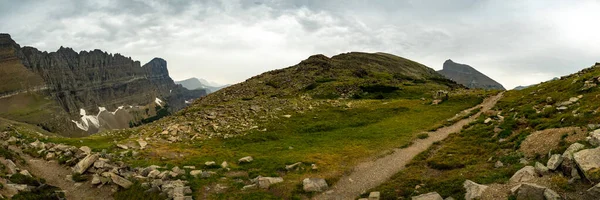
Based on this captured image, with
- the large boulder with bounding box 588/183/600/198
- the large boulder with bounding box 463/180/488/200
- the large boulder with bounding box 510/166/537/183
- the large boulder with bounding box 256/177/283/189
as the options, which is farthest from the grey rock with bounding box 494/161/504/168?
the large boulder with bounding box 256/177/283/189

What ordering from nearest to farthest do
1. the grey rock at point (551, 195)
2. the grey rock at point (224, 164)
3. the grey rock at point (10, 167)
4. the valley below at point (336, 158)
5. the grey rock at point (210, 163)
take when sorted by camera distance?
the grey rock at point (551, 195), the valley below at point (336, 158), the grey rock at point (10, 167), the grey rock at point (224, 164), the grey rock at point (210, 163)

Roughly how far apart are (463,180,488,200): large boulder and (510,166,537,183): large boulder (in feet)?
6.05

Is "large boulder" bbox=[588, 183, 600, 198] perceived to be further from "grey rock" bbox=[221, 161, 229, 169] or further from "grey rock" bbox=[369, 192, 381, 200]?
"grey rock" bbox=[221, 161, 229, 169]

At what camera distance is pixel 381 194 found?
2328 cm

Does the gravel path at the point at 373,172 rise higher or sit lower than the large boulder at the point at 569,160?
lower

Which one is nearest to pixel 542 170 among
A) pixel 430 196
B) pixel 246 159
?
pixel 430 196

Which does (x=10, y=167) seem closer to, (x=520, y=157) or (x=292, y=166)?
(x=292, y=166)

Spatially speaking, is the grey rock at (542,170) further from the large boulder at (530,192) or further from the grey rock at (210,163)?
the grey rock at (210,163)

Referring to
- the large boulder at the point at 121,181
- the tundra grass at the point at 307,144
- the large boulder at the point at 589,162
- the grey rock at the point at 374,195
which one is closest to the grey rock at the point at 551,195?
the large boulder at the point at 589,162

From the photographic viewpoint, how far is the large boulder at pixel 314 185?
2569 cm

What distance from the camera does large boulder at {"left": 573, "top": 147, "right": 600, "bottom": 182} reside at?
15.7 meters

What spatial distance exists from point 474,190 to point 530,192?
2876 millimetres

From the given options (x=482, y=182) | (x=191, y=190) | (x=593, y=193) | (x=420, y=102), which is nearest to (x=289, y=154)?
(x=191, y=190)

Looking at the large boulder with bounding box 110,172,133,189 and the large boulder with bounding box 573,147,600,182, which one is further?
the large boulder with bounding box 110,172,133,189
